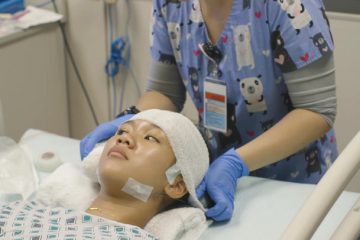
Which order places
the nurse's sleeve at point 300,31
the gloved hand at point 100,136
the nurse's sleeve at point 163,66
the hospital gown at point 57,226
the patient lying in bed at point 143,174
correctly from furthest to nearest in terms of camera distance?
the nurse's sleeve at point 163,66, the gloved hand at point 100,136, the nurse's sleeve at point 300,31, the patient lying in bed at point 143,174, the hospital gown at point 57,226

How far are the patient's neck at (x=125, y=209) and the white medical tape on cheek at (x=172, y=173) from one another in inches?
2.6

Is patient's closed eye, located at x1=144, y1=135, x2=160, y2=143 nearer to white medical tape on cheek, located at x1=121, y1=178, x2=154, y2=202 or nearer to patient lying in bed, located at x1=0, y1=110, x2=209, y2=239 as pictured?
patient lying in bed, located at x1=0, y1=110, x2=209, y2=239

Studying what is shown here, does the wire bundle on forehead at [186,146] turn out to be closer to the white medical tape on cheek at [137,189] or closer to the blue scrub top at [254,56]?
the white medical tape on cheek at [137,189]

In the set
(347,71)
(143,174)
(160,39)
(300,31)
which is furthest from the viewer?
(347,71)

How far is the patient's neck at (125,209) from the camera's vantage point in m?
1.31

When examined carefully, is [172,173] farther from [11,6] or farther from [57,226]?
[11,6]

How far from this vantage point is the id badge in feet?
5.21

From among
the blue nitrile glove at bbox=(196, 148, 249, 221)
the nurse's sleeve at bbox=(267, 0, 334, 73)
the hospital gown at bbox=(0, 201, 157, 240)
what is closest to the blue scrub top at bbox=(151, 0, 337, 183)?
the nurse's sleeve at bbox=(267, 0, 334, 73)

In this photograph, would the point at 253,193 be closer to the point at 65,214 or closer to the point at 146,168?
the point at 146,168

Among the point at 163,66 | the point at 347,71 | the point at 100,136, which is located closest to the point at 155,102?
the point at 163,66

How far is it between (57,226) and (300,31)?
31.2 inches

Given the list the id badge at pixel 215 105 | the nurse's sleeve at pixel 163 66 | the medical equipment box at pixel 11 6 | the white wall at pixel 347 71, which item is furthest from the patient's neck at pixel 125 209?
the medical equipment box at pixel 11 6

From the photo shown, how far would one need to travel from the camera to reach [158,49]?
5.60ft

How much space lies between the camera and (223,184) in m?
1.39
